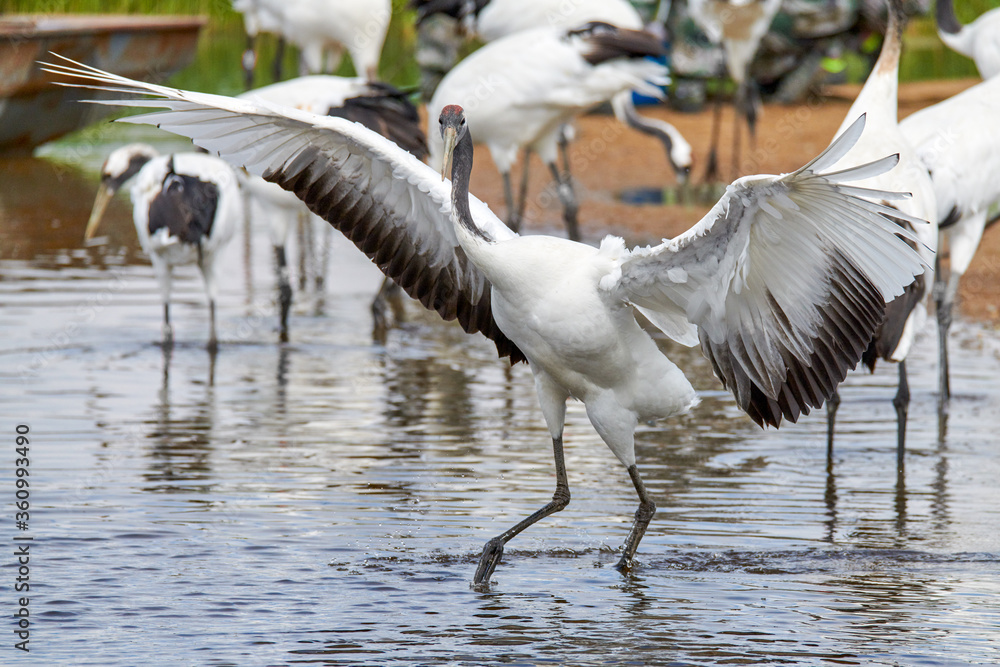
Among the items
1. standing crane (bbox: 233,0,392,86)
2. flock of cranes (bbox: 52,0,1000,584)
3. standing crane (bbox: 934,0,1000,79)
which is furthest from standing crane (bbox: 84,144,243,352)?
standing crane (bbox: 934,0,1000,79)

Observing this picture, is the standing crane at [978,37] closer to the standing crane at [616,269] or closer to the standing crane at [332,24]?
the standing crane at [332,24]

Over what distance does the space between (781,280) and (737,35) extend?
10225 millimetres

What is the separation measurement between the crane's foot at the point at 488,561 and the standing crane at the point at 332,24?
829 cm

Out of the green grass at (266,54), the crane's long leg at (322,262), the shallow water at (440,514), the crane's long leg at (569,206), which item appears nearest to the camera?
the shallow water at (440,514)

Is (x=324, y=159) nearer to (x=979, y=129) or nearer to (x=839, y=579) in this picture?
(x=839, y=579)

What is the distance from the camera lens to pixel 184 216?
855cm

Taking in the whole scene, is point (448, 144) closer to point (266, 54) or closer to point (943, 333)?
point (943, 333)

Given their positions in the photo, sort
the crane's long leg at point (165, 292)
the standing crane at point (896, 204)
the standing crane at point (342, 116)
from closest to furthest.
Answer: the standing crane at point (896, 204)
the crane's long leg at point (165, 292)
the standing crane at point (342, 116)

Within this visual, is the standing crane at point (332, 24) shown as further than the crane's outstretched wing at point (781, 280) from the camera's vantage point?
Yes

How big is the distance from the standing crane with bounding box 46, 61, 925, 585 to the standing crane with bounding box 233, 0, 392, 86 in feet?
23.8

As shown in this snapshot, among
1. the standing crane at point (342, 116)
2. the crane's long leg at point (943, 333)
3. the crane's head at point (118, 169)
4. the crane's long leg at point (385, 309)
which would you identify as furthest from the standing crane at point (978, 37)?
the crane's head at point (118, 169)

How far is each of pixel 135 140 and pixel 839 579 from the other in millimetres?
13216

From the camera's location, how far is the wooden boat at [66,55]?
1385cm

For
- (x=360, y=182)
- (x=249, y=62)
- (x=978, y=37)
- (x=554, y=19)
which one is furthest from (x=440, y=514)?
(x=249, y=62)
